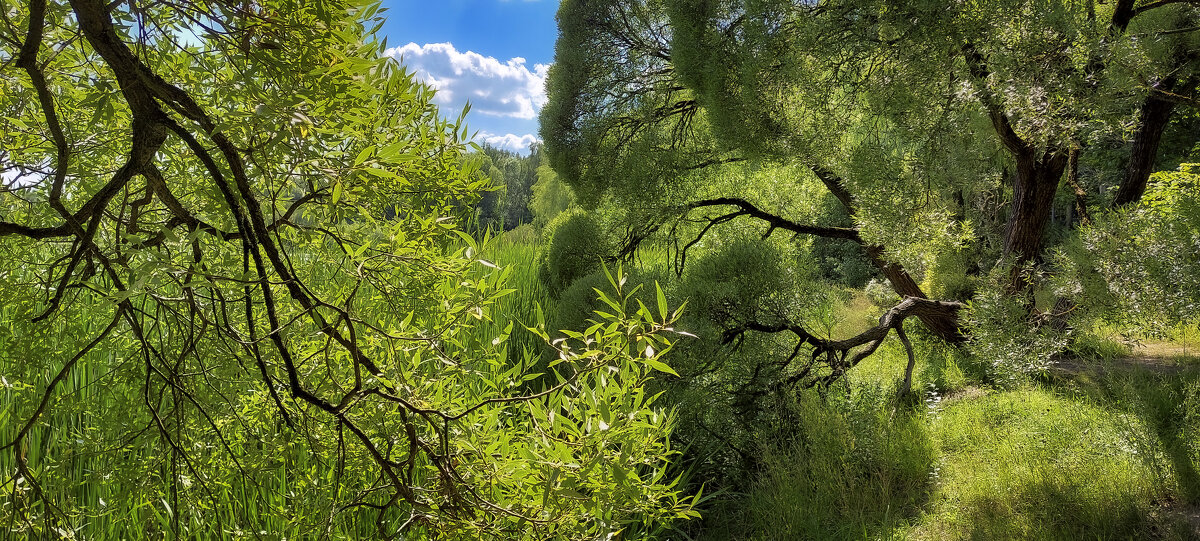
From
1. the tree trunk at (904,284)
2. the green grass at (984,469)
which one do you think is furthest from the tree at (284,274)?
the tree trunk at (904,284)

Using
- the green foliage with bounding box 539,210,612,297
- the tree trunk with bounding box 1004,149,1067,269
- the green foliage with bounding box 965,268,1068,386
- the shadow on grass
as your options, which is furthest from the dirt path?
the green foliage with bounding box 539,210,612,297

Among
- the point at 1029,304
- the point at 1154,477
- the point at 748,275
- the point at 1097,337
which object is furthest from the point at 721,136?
the point at 1097,337

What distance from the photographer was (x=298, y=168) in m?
0.75

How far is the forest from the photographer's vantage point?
0.82 meters

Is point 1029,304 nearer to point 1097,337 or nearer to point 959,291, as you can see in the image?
point 959,291

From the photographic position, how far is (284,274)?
0.69 m

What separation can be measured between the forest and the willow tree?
1.1 inches

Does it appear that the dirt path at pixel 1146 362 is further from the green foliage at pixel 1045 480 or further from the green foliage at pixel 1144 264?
the green foliage at pixel 1144 264

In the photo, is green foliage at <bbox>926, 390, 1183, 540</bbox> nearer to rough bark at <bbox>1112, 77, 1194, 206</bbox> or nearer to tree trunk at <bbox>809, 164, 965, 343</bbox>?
tree trunk at <bbox>809, 164, 965, 343</bbox>

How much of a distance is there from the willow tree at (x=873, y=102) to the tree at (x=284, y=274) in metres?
2.82

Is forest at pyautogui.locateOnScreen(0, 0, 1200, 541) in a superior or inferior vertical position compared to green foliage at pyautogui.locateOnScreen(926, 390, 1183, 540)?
superior

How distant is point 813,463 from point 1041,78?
241 centimetres

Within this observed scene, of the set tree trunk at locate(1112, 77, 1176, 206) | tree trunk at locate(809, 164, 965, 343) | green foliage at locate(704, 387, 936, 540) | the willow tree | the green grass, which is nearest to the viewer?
the willow tree

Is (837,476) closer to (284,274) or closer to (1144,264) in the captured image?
(1144,264)
